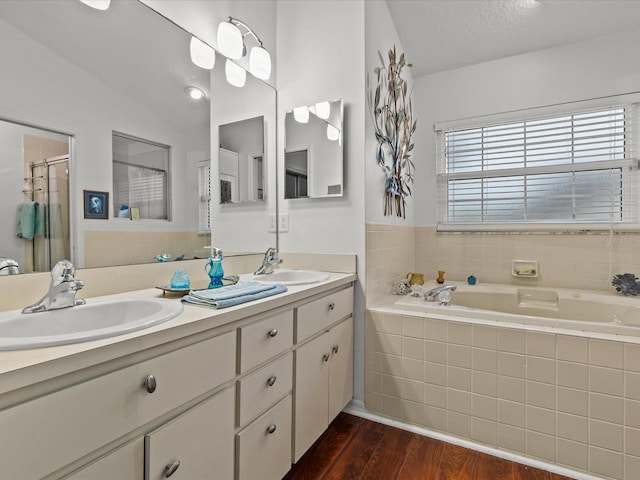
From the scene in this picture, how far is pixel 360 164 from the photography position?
6.41 feet

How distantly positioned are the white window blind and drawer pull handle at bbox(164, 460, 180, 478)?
3.49 ft

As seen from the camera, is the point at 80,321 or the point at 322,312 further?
the point at 322,312

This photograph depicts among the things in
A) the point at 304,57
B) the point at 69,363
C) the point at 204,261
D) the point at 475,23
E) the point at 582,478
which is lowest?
the point at 582,478

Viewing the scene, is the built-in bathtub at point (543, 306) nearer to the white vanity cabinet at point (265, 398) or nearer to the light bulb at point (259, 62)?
the white vanity cabinet at point (265, 398)

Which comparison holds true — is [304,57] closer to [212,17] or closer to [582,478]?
[212,17]

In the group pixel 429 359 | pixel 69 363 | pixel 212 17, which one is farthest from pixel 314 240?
pixel 69 363

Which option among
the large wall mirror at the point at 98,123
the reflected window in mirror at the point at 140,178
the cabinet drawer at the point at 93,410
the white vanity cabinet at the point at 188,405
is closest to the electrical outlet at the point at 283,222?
the large wall mirror at the point at 98,123

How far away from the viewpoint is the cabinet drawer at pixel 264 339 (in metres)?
1.13

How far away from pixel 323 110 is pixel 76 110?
1.25 m

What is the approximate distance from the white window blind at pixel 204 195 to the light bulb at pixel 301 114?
666 millimetres

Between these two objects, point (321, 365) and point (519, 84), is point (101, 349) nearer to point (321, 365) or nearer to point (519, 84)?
point (321, 365)

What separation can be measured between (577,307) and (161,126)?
263 cm

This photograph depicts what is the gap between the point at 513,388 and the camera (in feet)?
5.18

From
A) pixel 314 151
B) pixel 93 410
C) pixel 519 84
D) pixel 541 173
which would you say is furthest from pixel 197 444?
pixel 519 84
